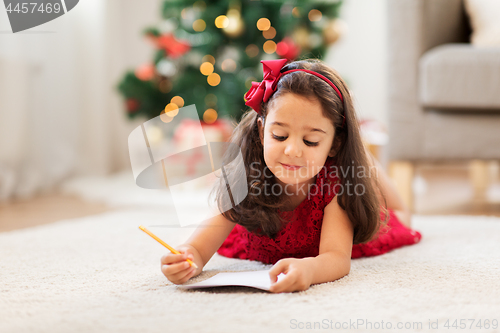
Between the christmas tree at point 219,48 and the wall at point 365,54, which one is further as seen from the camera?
the wall at point 365,54

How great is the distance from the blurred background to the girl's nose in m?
0.50

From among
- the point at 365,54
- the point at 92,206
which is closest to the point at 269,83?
the point at 92,206

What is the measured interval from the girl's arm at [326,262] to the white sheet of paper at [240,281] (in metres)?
0.02

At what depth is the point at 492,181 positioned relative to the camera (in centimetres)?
224

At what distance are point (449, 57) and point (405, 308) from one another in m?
0.87

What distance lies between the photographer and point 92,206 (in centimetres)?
157

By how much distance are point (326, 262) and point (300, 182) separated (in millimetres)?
160

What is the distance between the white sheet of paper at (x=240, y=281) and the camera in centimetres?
57

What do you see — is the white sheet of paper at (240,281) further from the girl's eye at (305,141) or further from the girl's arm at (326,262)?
the girl's eye at (305,141)

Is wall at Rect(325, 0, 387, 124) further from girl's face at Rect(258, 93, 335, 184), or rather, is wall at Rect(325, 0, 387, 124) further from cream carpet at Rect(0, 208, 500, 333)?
girl's face at Rect(258, 93, 335, 184)

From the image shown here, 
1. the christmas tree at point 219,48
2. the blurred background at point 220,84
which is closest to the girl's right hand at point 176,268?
the blurred background at point 220,84

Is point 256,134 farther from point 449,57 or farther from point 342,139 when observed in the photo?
point 449,57

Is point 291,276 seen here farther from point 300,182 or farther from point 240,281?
point 300,182

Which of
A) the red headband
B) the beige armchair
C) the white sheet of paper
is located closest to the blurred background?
the beige armchair
